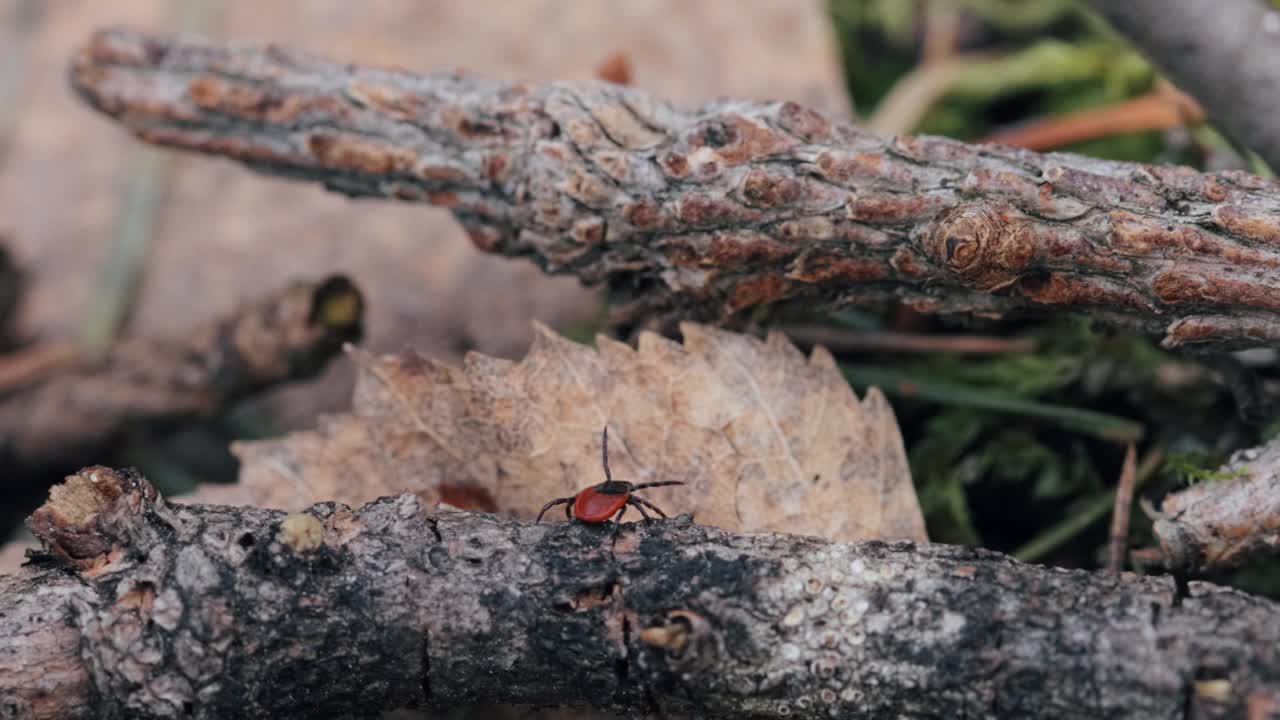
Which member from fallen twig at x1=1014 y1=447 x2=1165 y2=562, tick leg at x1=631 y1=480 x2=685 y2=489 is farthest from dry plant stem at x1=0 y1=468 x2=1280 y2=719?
fallen twig at x1=1014 y1=447 x2=1165 y2=562

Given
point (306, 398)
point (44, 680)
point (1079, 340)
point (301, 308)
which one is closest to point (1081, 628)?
point (1079, 340)

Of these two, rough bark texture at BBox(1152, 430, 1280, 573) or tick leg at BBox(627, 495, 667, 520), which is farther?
tick leg at BBox(627, 495, 667, 520)

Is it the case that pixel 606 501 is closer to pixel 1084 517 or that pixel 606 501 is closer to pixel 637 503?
pixel 637 503

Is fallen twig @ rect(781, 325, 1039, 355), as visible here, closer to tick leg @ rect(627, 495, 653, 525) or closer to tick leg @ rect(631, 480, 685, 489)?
tick leg @ rect(631, 480, 685, 489)

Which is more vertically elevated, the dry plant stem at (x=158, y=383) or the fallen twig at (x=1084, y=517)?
the fallen twig at (x=1084, y=517)

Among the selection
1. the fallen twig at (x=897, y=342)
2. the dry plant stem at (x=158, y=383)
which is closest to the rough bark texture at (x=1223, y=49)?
the fallen twig at (x=897, y=342)

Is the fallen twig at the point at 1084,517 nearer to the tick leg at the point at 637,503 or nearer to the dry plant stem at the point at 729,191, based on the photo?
the dry plant stem at the point at 729,191

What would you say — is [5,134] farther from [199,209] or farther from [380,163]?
[380,163]
